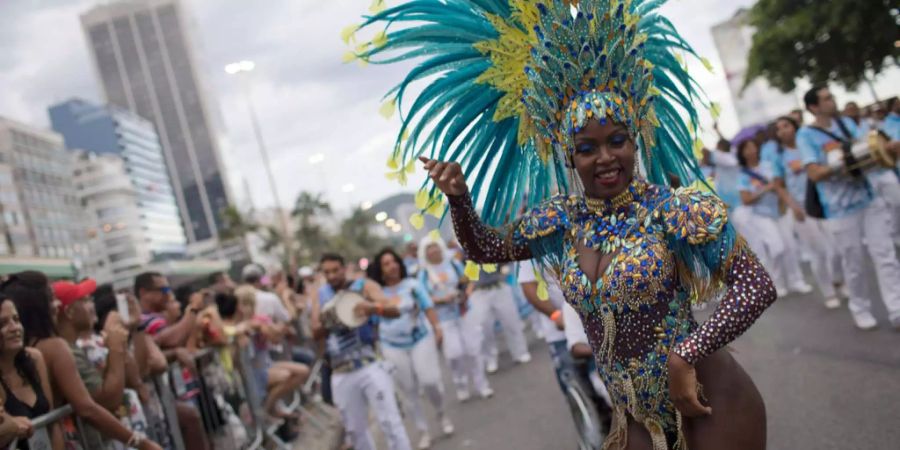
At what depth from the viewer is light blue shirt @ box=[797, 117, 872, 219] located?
24.0 ft

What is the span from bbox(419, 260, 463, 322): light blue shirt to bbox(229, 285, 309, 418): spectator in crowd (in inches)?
73.3

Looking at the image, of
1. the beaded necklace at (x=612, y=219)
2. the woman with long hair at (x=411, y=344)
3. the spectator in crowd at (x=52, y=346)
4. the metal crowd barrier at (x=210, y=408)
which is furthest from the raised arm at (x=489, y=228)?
the woman with long hair at (x=411, y=344)

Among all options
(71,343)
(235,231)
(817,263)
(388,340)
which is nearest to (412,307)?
(388,340)

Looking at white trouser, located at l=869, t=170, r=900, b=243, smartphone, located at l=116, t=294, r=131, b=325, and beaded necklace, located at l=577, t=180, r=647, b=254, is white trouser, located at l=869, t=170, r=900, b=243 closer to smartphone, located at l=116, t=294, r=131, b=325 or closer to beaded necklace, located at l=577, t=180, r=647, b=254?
beaded necklace, located at l=577, t=180, r=647, b=254

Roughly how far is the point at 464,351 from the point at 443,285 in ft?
3.16

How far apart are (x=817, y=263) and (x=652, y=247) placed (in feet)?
24.3

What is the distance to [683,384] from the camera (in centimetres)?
254

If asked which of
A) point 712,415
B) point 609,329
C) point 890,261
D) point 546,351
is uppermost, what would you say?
point 609,329

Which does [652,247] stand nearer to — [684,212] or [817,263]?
[684,212]

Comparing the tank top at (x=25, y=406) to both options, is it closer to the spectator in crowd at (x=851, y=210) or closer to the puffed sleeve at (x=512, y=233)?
the puffed sleeve at (x=512, y=233)

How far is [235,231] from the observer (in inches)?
2975

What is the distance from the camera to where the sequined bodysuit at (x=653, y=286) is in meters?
2.56

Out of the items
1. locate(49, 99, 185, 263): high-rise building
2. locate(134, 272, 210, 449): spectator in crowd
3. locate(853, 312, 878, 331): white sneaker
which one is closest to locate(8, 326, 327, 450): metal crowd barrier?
locate(134, 272, 210, 449): spectator in crowd

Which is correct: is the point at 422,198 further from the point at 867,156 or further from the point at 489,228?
the point at 867,156
